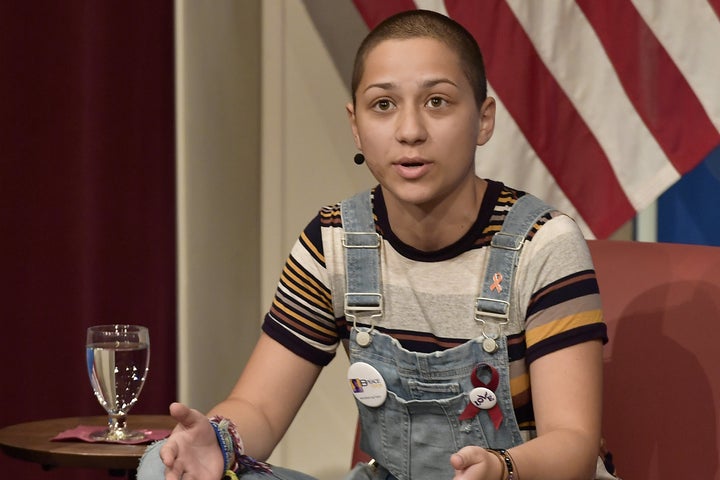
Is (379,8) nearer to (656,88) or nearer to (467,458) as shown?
(656,88)

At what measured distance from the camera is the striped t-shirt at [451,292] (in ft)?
4.71

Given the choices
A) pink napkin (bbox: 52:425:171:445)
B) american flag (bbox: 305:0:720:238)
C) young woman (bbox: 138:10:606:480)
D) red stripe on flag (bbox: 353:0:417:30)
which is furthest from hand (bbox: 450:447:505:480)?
red stripe on flag (bbox: 353:0:417:30)

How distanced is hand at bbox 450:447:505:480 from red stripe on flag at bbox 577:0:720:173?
1.26 meters

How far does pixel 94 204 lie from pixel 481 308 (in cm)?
118

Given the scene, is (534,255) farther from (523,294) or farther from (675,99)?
(675,99)

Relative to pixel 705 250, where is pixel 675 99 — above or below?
above

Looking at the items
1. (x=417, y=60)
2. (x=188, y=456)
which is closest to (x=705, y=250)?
(x=417, y=60)

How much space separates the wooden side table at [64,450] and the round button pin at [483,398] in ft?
1.59

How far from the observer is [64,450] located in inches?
62.7

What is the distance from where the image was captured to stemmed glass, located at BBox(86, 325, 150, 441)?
1.67 meters

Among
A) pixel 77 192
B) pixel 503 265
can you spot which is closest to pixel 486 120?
pixel 503 265

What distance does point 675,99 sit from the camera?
2.28 metres

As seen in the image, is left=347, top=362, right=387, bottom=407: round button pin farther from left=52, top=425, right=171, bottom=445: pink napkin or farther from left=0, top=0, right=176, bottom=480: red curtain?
left=0, top=0, right=176, bottom=480: red curtain

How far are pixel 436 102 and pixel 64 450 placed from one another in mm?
725
